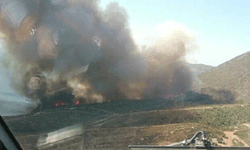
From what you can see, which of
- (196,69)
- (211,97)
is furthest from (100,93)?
(196,69)

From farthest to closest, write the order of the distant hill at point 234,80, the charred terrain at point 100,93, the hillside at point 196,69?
1. the hillside at point 196,69
2. the distant hill at point 234,80
3. the charred terrain at point 100,93

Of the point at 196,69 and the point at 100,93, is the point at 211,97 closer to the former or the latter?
the point at 100,93

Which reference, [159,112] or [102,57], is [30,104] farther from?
[159,112]

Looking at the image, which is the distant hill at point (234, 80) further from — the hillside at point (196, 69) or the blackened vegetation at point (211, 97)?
the hillside at point (196, 69)

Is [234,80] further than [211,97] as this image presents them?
Yes

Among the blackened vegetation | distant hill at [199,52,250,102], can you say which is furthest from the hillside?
the blackened vegetation

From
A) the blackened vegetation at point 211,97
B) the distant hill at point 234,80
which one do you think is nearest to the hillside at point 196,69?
the distant hill at point 234,80

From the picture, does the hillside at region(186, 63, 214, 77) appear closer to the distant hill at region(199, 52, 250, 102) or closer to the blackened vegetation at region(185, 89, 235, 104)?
the distant hill at region(199, 52, 250, 102)

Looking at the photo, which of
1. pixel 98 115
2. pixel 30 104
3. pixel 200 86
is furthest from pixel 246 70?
pixel 30 104
